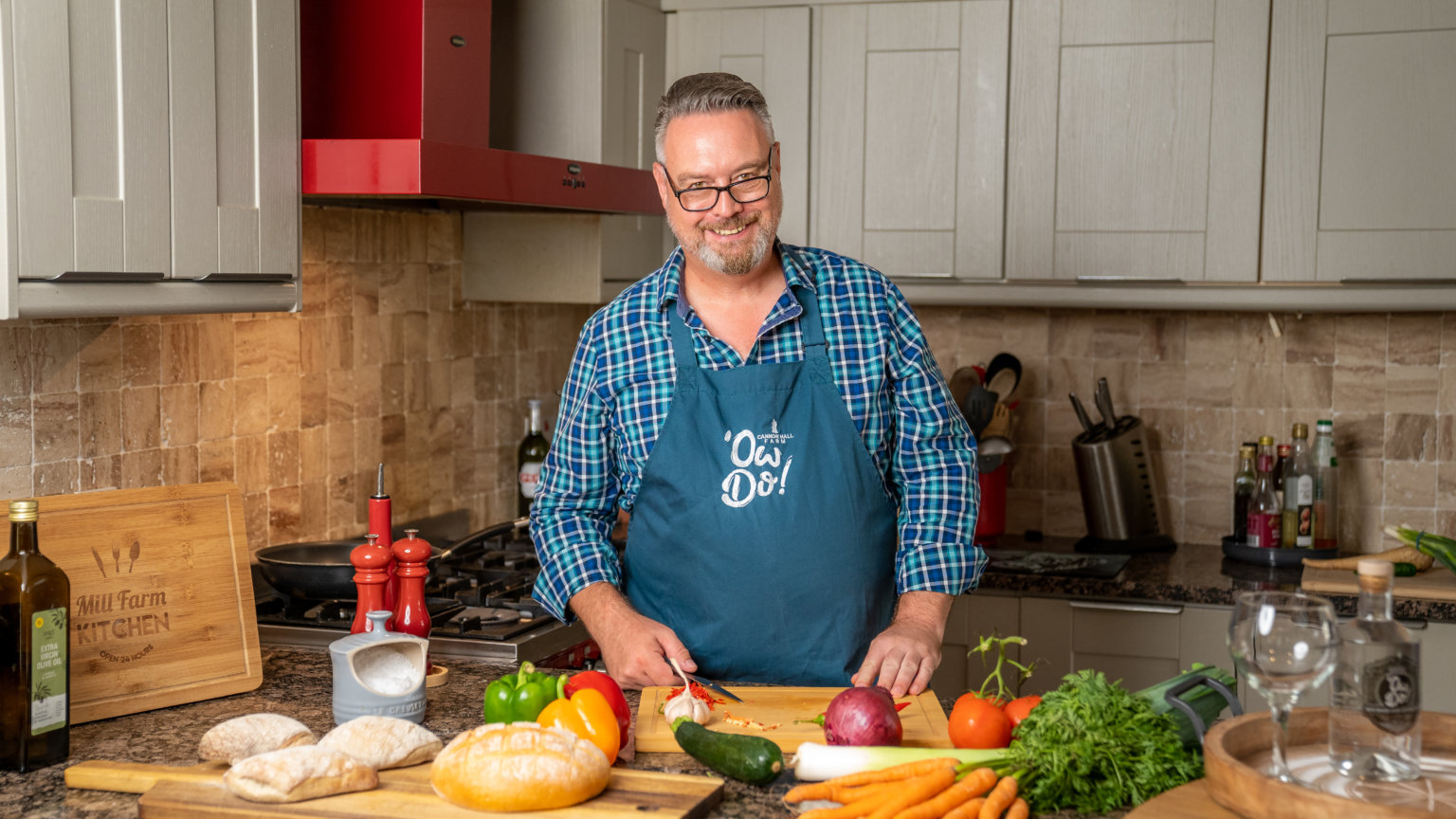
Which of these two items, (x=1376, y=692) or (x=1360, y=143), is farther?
(x=1360, y=143)

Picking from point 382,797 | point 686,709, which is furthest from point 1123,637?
point 382,797

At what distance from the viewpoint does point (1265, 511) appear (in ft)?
10.2

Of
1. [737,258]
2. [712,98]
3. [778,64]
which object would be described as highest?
[778,64]

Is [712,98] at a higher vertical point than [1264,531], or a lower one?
higher

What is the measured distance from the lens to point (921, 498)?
77.7 inches

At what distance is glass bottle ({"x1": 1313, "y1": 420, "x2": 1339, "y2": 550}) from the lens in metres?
3.12

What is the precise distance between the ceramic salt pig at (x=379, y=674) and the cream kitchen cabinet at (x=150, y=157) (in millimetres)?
511

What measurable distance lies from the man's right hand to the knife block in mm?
1671

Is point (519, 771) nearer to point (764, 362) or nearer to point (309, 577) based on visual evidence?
point (764, 362)

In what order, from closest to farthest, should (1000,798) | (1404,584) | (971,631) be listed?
(1000,798), (1404,584), (971,631)

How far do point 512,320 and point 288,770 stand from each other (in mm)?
2133

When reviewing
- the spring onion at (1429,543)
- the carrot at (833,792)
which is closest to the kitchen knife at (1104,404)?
the spring onion at (1429,543)

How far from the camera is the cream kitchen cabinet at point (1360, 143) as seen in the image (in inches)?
111

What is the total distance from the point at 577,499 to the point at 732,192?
1.63ft
